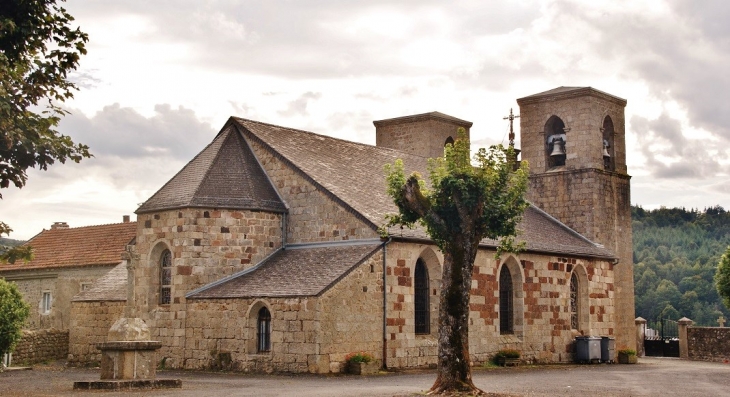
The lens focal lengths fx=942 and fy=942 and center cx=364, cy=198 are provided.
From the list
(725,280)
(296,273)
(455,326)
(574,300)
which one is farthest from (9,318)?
(725,280)

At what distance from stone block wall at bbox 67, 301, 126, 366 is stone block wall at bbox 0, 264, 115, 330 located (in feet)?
30.1

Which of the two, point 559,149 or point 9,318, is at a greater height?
point 559,149

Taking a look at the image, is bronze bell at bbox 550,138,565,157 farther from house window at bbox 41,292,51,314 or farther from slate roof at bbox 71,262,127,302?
house window at bbox 41,292,51,314

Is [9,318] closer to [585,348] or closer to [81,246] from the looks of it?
[81,246]

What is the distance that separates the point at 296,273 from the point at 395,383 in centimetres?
541

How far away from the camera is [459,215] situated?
2045 centimetres

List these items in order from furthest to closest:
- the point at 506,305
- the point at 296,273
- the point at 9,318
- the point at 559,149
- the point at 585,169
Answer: the point at 559,149 < the point at 585,169 < the point at 506,305 < the point at 9,318 < the point at 296,273

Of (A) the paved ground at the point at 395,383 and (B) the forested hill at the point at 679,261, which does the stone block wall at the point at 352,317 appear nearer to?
(A) the paved ground at the point at 395,383

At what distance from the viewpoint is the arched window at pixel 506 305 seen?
3288 centimetres

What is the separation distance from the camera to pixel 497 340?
31.6 meters

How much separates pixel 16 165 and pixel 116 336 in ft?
15.5

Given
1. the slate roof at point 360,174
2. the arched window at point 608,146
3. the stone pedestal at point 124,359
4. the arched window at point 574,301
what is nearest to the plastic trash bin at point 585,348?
the arched window at point 574,301

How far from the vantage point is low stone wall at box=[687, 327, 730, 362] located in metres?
40.2

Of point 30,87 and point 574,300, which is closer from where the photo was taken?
point 30,87
